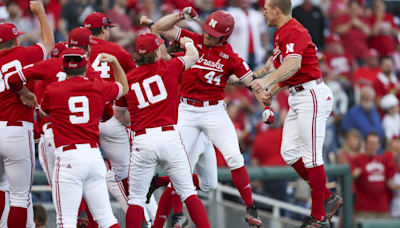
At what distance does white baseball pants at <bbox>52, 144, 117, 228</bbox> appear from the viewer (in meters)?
5.70

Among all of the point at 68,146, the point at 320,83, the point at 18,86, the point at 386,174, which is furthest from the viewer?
the point at 386,174

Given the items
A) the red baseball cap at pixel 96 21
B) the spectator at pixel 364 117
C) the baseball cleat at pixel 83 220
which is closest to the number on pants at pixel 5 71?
the red baseball cap at pixel 96 21

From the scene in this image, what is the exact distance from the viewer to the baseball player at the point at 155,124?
6211 mm

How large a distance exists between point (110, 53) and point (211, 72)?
1.10m

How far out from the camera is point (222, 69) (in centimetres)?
682

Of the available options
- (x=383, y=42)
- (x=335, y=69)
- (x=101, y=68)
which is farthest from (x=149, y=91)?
(x=383, y=42)

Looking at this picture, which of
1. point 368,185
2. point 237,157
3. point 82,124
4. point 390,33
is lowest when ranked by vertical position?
point 368,185

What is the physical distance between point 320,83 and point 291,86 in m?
0.30

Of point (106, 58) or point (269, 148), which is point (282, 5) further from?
point (269, 148)

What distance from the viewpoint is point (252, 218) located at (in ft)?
21.6

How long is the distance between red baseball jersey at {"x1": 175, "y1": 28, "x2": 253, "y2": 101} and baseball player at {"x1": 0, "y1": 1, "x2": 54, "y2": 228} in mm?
1697

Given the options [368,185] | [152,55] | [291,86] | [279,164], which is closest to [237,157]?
[291,86]

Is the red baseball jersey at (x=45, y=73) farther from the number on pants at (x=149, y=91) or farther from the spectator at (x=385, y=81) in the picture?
the spectator at (x=385, y=81)

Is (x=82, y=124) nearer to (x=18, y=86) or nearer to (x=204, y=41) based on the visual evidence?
(x=18, y=86)
